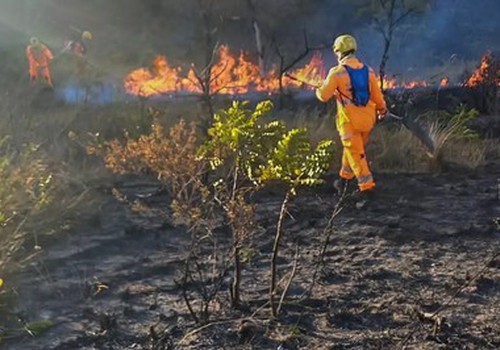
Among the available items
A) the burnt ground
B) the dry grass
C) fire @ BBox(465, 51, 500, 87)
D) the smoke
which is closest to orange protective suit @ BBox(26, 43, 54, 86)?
the smoke

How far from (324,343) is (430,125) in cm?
594

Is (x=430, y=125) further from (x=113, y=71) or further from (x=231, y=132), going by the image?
(x=113, y=71)

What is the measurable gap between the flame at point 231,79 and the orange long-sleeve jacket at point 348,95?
6.07 m

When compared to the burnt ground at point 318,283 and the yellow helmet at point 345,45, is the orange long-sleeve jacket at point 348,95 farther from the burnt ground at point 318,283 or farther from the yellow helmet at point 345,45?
the burnt ground at point 318,283

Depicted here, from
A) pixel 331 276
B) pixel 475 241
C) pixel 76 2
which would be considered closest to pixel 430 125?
pixel 475 241

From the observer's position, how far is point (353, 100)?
7391 mm

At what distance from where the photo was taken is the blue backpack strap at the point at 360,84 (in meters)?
7.26

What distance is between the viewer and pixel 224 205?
468cm

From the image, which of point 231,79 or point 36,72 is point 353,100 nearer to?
point 231,79

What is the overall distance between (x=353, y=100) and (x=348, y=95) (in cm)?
7

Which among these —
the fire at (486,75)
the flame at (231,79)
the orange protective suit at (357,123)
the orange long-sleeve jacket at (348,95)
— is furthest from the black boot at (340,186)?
the flame at (231,79)

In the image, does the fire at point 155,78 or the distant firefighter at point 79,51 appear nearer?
the distant firefighter at point 79,51

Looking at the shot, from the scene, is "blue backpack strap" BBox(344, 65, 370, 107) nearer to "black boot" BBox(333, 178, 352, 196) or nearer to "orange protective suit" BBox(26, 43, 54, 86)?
"black boot" BBox(333, 178, 352, 196)

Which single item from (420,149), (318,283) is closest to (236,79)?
(420,149)
